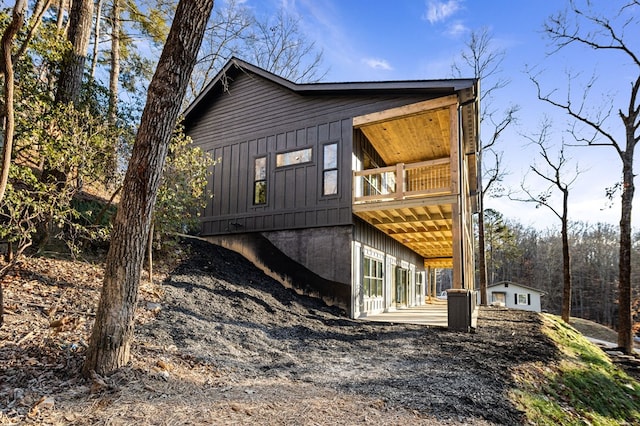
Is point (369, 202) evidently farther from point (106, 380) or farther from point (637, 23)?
point (637, 23)

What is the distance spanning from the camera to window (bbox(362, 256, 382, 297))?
10.8 meters

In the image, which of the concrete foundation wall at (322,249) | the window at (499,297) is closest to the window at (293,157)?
the concrete foundation wall at (322,249)

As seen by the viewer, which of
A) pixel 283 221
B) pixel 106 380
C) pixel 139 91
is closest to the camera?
pixel 106 380

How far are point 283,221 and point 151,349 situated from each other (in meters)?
6.62

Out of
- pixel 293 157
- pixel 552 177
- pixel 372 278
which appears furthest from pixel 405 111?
pixel 552 177

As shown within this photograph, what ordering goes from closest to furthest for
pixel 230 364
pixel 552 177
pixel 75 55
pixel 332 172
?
pixel 230 364 < pixel 75 55 < pixel 332 172 < pixel 552 177

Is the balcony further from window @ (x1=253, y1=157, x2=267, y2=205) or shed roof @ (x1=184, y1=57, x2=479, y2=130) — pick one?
window @ (x1=253, y1=157, x2=267, y2=205)

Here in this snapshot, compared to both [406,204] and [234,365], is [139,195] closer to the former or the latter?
[234,365]

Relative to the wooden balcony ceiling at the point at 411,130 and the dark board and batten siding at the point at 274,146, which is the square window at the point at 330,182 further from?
the wooden balcony ceiling at the point at 411,130

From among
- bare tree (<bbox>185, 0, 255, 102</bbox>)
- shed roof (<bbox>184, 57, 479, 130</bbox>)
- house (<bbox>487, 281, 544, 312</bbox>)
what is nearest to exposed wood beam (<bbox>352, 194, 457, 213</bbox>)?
shed roof (<bbox>184, 57, 479, 130</bbox>)

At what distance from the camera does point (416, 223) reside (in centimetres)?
1120

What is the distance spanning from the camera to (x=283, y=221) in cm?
1063

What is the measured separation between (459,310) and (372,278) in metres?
3.72

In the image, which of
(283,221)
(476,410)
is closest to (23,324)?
(476,410)
